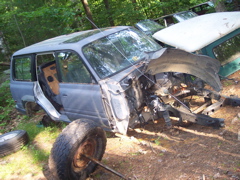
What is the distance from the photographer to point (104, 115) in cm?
410

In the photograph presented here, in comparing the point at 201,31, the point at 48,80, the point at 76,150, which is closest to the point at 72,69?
the point at 48,80

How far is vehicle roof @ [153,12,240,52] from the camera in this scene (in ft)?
16.5

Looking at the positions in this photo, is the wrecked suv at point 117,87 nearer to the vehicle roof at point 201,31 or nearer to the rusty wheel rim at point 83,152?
the rusty wheel rim at point 83,152

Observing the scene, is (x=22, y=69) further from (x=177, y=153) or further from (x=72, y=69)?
(x=177, y=153)

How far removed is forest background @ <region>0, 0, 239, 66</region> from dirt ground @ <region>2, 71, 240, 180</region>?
23.5 ft

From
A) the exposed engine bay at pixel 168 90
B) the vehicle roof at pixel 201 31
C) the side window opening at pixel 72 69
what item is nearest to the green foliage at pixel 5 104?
the side window opening at pixel 72 69

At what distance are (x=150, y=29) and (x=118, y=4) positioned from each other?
206 inches

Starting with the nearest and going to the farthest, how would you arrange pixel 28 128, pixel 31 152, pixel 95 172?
pixel 95 172 → pixel 31 152 → pixel 28 128

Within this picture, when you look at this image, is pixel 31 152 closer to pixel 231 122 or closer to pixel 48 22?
pixel 231 122

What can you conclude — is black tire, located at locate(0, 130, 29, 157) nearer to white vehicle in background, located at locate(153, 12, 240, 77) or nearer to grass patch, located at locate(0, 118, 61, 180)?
grass patch, located at locate(0, 118, 61, 180)

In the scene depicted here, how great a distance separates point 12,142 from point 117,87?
2.88 m

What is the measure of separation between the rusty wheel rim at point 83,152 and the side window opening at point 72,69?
49.6 inches

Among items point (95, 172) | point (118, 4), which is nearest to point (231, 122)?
point (95, 172)

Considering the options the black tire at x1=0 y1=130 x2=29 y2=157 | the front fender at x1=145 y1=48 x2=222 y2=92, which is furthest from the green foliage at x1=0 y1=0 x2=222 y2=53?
the front fender at x1=145 y1=48 x2=222 y2=92
